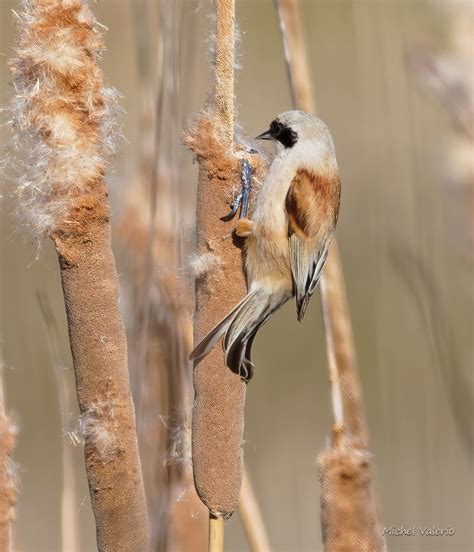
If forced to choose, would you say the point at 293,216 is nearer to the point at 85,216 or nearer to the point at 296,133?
the point at 296,133

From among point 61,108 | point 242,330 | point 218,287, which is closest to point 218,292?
point 218,287

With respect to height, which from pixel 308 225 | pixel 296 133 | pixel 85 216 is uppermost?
pixel 296 133

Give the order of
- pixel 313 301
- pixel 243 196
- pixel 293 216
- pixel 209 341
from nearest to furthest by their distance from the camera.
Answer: pixel 209 341 < pixel 243 196 < pixel 293 216 < pixel 313 301

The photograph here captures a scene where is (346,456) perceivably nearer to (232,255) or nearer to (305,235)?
(232,255)

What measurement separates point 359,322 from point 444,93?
2401 mm

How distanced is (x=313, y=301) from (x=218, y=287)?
2303mm

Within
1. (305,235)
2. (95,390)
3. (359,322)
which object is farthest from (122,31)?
(359,322)

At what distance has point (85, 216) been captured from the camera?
1106 millimetres

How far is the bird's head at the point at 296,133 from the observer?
1687mm

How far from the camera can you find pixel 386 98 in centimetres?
192

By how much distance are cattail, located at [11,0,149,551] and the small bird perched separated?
49cm

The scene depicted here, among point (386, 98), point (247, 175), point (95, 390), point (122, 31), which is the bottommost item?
point (95, 390)

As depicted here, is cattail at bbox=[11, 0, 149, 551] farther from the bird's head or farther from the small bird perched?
the bird's head

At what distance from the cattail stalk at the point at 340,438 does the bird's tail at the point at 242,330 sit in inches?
5.3
